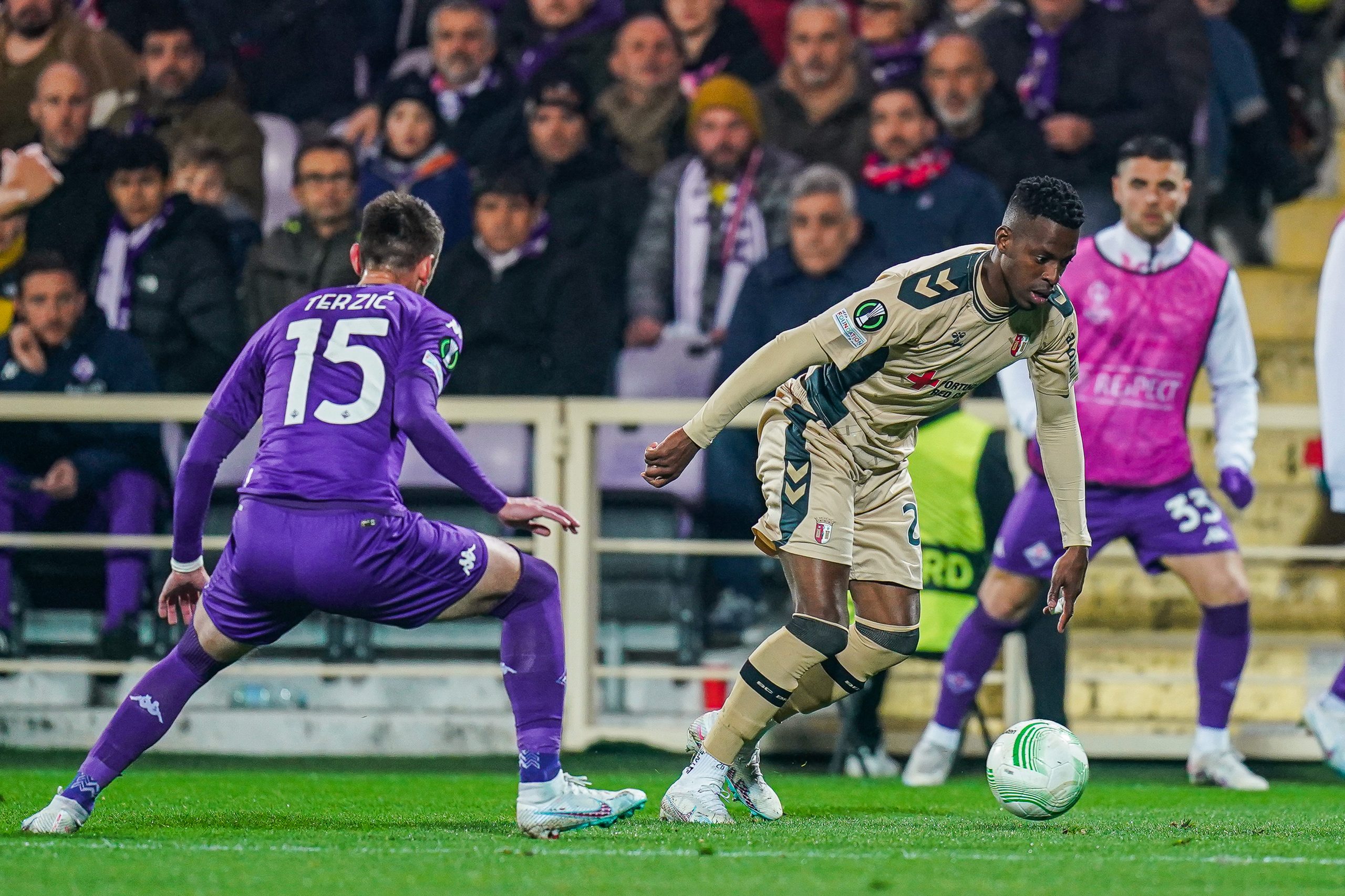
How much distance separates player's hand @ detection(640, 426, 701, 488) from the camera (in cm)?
457

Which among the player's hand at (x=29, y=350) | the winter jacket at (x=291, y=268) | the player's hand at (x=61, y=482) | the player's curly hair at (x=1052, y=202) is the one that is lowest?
the player's hand at (x=61, y=482)

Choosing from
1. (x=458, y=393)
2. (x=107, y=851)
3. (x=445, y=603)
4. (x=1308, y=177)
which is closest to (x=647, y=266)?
(x=458, y=393)

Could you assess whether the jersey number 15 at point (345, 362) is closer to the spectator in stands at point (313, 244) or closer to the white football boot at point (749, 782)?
the white football boot at point (749, 782)

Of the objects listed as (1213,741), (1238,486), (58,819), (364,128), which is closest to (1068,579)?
(1238,486)

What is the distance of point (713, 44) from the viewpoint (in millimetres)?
8891

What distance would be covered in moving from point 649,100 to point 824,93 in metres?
0.86

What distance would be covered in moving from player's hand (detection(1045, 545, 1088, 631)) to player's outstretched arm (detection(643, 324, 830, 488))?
90cm

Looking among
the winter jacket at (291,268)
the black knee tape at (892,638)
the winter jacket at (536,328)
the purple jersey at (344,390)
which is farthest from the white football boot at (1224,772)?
the winter jacket at (291,268)

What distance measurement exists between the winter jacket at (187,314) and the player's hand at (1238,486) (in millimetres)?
4386

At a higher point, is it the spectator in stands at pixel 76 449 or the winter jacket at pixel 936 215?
the winter jacket at pixel 936 215

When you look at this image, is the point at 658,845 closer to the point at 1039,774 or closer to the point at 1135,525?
the point at 1039,774

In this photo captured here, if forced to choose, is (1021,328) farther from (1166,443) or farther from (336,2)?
(336,2)

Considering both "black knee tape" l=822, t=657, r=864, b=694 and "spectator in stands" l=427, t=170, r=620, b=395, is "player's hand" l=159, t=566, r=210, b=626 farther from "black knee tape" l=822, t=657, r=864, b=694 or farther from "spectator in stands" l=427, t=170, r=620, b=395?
"spectator in stands" l=427, t=170, r=620, b=395

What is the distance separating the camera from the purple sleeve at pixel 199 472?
4.43 metres
